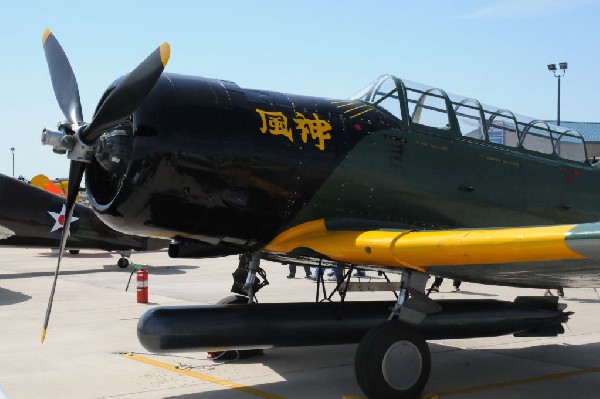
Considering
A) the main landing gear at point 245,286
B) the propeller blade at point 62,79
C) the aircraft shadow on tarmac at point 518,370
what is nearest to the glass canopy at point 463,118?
the main landing gear at point 245,286

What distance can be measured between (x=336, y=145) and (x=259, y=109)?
80 cm

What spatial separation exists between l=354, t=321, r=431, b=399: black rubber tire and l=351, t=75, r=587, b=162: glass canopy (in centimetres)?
225

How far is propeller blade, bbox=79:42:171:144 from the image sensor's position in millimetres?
5637

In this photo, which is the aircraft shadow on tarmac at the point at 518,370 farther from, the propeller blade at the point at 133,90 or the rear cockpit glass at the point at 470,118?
the propeller blade at the point at 133,90

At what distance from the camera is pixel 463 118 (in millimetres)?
7781

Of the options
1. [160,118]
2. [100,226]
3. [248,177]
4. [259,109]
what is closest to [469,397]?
[248,177]

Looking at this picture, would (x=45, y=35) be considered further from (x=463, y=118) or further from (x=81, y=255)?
(x=81, y=255)

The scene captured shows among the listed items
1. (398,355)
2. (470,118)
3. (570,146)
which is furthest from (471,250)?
(570,146)

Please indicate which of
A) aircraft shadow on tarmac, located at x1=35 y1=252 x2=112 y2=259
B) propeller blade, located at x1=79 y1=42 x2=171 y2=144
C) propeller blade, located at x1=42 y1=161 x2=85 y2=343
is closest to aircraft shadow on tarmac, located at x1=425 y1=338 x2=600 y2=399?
propeller blade, located at x1=42 y1=161 x2=85 y2=343

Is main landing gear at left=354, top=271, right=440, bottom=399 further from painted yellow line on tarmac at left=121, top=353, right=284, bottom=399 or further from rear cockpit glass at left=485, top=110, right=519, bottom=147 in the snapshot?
rear cockpit glass at left=485, top=110, right=519, bottom=147

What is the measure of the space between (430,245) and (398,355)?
1.04m

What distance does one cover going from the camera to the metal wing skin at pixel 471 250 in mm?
5082

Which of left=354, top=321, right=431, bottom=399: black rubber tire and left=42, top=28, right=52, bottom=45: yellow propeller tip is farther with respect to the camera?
left=42, top=28, right=52, bottom=45: yellow propeller tip

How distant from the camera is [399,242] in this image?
Result: 5867 mm
